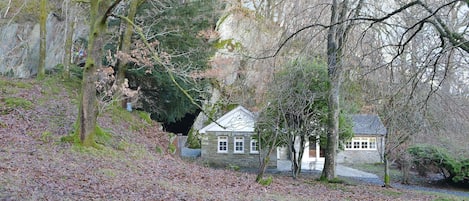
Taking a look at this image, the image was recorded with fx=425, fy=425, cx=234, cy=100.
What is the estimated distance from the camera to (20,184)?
248 inches

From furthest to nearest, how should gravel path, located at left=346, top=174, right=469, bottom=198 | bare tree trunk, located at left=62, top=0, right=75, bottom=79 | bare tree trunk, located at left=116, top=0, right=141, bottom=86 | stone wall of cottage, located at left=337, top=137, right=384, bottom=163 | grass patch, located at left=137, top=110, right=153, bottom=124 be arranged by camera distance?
stone wall of cottage, located at left=337, top=137, right=384, bottom=163
gravel path, located at left=346, top=174, right=469, bottom=198
grass patch, located at left=137, top=110, right=153, bottom=124
bare tree trunk, located at left=62, top=0, right=75, bottom=79
bare tree trunk, located at left=116, top=0, right=141, bottom=86

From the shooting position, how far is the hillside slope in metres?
6.88

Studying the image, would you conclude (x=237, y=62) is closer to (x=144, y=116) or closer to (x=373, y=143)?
(x=144, y=116)

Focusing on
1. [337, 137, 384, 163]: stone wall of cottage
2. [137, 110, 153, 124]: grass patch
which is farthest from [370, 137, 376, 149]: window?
[137, 110, 153, 124]: grass patch

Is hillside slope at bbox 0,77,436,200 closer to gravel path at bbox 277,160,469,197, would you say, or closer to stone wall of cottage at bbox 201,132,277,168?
gravel path at bbox 277,160,469,197

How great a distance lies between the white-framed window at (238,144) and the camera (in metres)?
27.6

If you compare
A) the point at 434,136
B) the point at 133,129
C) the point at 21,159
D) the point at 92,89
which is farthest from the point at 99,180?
the point at 434,136

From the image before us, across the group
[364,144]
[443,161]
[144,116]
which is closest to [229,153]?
[144,116]

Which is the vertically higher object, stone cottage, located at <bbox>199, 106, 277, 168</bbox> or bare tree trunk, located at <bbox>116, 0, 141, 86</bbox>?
bare tree trunk, located at <bbox>116, 0, 141, 86</bbox>

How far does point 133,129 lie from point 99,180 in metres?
8.13

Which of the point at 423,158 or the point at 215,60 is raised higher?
the point at 215,60

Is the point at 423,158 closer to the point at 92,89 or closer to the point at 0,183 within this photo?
the point at 92,89

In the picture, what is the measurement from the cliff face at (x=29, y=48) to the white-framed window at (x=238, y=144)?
11642 millimetres

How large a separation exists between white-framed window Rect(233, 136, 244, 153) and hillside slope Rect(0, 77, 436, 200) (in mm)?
10722
